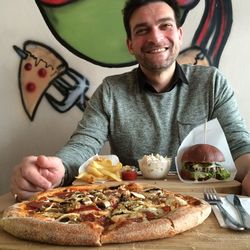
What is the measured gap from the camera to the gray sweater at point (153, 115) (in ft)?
5.09

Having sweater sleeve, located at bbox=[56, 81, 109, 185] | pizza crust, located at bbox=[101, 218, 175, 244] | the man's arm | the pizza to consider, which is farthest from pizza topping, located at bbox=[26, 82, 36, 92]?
pizza crust, located at bbox=[101, 218, 175, 244]

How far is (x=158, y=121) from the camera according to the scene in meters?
1.56

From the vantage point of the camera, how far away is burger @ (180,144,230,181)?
3.95 feet

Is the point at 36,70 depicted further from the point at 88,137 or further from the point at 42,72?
the point at 88,137

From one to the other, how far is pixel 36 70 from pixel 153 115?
2.34ft

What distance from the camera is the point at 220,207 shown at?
2.95 ft

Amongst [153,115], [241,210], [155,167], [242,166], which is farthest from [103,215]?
[153,115]

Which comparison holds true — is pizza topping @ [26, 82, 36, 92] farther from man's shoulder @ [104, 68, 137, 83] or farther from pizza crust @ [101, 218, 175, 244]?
pizza crust @ [101, 218, 175, 244]

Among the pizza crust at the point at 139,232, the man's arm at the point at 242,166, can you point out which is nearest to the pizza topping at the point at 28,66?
the man's arm at the point at 242,166

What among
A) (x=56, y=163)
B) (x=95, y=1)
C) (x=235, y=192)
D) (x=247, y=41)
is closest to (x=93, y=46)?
(x=95, y=1)

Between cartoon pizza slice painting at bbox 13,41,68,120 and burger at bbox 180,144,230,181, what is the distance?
3.07 ft

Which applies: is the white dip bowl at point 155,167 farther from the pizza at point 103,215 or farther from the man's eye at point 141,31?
the man's eye at point 141,31

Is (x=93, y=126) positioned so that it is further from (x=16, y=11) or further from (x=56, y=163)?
(x=16, y=11)

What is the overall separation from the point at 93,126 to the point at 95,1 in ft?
2.27
